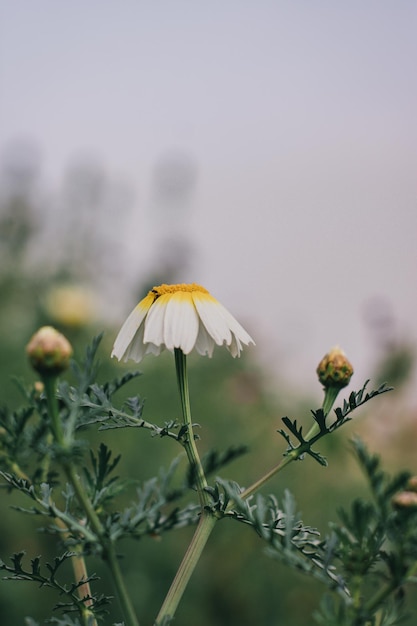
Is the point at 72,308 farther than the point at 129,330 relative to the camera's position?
Yes

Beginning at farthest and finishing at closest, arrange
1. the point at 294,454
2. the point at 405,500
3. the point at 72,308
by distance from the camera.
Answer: the point at 72,308 → the point at 294,454 → the point at 405,500

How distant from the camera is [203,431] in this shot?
235cm

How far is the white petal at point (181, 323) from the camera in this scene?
0.54m

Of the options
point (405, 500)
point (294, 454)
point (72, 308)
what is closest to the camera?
point (405, 500)

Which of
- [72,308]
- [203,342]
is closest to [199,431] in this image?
[72,308]

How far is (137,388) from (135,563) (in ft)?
1.60

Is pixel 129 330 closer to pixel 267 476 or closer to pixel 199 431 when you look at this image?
pixel 267 476

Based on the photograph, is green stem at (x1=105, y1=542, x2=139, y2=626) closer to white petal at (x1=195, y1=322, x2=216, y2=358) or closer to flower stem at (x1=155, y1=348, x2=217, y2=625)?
flower stem at (x1=155, y1=348, x2=217, y2=625)

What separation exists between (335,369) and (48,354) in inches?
9.1

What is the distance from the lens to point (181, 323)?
564 millimetres

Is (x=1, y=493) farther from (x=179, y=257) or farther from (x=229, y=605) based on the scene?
(x=179, y=257)

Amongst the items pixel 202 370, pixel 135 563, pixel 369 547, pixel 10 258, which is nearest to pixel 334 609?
pixel 369 547

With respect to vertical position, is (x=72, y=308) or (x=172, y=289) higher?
(x=172, y=289)

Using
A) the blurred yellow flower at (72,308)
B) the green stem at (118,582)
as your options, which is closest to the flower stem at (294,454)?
the green stem at (118,582)
